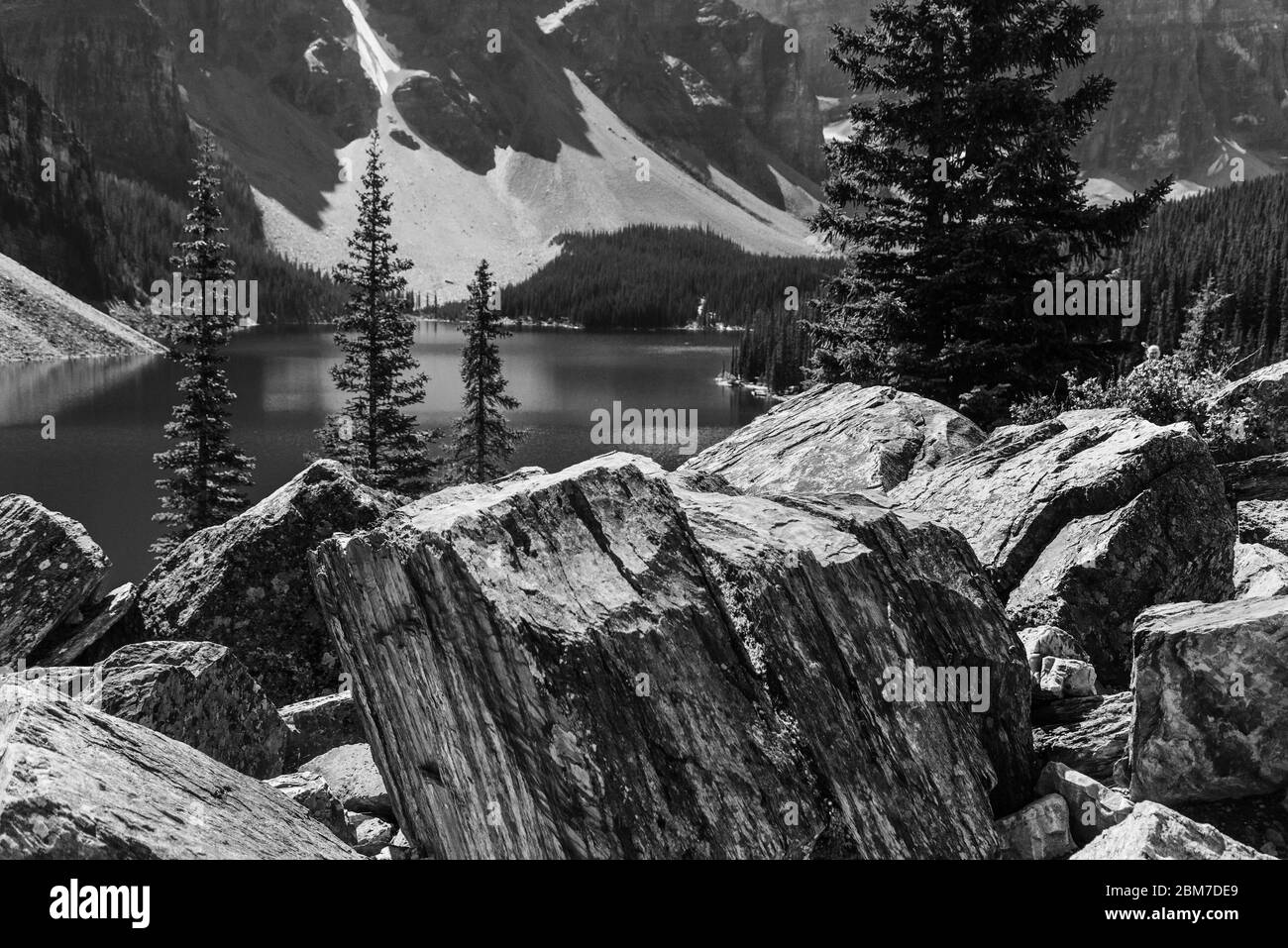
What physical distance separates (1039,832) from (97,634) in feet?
33.7

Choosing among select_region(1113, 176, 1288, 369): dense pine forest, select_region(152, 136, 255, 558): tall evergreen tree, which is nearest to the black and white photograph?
select_region(152, 136, 255, 558): tall evergreen tree

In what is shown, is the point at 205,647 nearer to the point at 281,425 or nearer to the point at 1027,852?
the point at 1027,852

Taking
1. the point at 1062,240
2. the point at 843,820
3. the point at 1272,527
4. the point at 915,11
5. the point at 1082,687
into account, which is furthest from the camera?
the point at 915,11

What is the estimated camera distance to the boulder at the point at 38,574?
11211 millimetres

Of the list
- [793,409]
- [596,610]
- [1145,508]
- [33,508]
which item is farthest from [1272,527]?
[33,508]

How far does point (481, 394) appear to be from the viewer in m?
44.0

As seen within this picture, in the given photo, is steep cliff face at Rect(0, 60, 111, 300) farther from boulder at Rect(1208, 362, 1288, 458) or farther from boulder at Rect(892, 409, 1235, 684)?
boulder at Rect(892, 409, 1235, 684)

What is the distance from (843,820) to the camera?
307 inches

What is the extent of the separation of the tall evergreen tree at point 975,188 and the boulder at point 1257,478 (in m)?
5.73

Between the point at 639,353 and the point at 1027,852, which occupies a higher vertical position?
the point at 639,353

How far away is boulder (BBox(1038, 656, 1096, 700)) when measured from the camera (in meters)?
9.66

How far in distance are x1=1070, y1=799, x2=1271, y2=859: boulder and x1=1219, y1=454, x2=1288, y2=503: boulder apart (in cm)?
884

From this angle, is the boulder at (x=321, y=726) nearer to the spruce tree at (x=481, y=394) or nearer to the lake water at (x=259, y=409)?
the lake water at (x=259, y=409)

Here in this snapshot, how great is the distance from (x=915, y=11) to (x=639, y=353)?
452 ft
